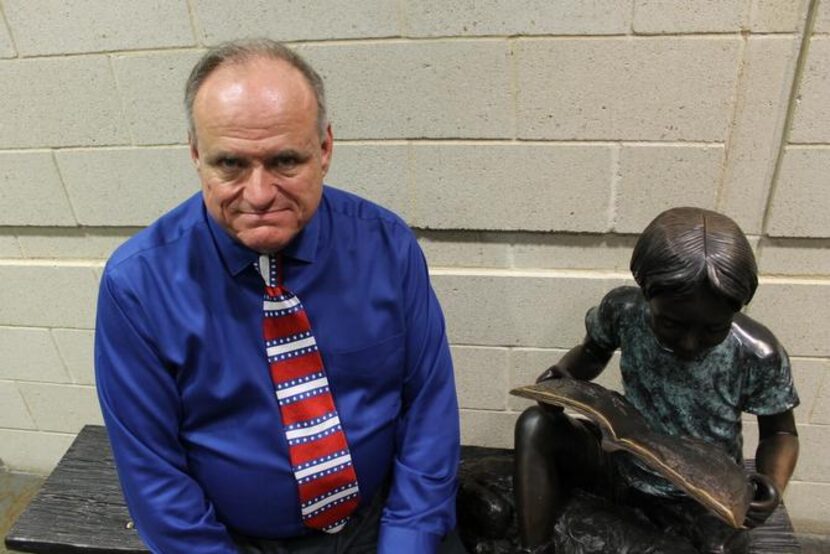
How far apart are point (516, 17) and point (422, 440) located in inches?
39.2

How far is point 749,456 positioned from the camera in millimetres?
1998

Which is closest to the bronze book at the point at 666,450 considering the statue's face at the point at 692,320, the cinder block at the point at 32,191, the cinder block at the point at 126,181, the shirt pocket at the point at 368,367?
the statue's face at the point at 692,320

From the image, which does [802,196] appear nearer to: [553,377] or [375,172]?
[553,377]

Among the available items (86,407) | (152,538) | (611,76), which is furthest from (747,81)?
(86,407)

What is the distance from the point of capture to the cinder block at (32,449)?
2.55 m

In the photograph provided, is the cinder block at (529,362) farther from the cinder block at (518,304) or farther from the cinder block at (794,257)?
the cinder block at (794,257)

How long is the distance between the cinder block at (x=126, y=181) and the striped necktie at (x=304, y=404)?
0.77 metres

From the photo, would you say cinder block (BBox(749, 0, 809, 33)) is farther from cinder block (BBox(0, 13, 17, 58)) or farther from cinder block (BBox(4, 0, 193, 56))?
cinder block (BBox(0, 13, 17, 58))

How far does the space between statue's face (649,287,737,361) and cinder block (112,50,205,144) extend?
4.22 feet

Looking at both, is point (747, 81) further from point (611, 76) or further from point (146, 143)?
point (146, 143)

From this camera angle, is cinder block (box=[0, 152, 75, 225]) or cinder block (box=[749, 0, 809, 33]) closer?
cinder block (box=[749, 0, 809, 33])

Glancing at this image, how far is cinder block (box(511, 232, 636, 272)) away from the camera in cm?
178

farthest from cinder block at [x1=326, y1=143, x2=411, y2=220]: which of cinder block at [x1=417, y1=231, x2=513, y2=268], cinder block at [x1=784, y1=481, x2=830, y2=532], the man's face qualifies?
cinder block at [x1=784, y1=481, x2=830, y2=532]

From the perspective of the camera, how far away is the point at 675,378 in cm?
124
